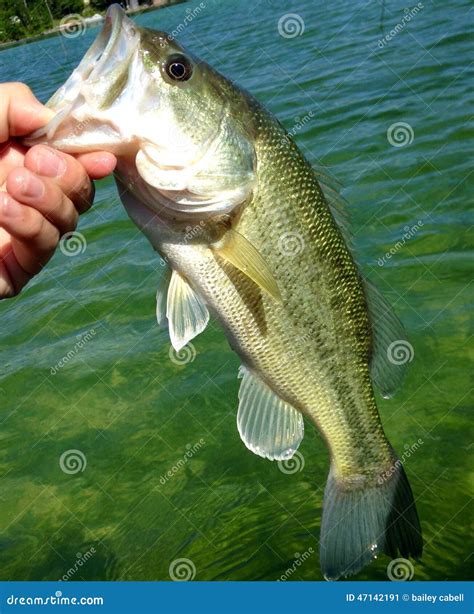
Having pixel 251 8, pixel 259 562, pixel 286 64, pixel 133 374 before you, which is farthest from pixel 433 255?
pixel 251 8

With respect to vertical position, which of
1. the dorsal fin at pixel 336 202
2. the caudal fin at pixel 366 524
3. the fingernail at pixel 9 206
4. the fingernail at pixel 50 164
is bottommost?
the caudal fin at pixel 366 524

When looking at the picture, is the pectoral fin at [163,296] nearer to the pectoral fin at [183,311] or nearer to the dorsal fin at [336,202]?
the pectoral fin at [183,311]

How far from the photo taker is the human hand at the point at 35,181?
7.07ft

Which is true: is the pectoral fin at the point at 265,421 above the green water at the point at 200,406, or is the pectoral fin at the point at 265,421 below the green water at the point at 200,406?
above

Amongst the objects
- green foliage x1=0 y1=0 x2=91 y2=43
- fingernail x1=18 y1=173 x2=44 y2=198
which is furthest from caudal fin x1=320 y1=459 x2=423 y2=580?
green foliage x1=0 y1=0 x2=91 y2=43

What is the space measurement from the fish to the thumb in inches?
2.5

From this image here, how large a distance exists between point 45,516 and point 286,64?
35.3 ft

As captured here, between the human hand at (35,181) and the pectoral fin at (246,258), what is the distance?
0.43 m

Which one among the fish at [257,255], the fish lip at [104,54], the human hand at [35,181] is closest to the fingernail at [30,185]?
the human hand at [35,181]

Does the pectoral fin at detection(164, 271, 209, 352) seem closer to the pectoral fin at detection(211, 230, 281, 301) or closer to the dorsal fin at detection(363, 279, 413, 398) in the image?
the pectoral fin at detection(211, 230, 281, 301)

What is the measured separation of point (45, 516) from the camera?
4.65 m

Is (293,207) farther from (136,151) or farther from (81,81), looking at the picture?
(81,81)

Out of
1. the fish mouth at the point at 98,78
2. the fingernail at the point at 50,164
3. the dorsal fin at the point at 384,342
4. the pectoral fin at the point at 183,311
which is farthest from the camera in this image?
the dorsal fin at the point at 384,342

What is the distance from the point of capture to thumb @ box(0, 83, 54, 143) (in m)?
2.24
